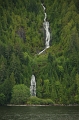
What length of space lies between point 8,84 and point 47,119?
285 ft

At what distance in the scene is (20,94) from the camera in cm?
17075

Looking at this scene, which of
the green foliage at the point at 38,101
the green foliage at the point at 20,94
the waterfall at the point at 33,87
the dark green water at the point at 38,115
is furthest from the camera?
the waterfall at the point at 33,87

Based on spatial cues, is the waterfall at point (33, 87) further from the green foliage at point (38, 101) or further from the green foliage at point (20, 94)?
the green foliage at point (38, 101)

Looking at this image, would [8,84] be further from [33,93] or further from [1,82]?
[33,93]

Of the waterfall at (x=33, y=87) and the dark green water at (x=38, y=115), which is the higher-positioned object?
the waterfall at (x=33, y=87)

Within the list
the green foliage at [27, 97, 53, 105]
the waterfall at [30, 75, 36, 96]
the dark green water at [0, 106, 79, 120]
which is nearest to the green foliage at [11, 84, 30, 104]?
the green foliage at [27, 97, 53, 105]

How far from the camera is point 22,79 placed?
189m

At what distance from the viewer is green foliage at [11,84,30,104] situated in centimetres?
16812

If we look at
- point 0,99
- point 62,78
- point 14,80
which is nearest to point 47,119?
point 0,99

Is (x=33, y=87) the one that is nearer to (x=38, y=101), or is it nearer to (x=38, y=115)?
(x=38, y=101)

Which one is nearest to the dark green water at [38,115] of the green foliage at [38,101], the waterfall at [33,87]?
the green foliage at [38,101]

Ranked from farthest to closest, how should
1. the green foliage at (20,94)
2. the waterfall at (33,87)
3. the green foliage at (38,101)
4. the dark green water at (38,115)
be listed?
the waterfall at (33,87)
the green foliage at (38,101)
the green foliage at (20,94)
the dark green water at (38,115)

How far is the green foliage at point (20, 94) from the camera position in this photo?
552 ft

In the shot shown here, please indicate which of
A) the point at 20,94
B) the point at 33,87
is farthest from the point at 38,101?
the point at 33,87
